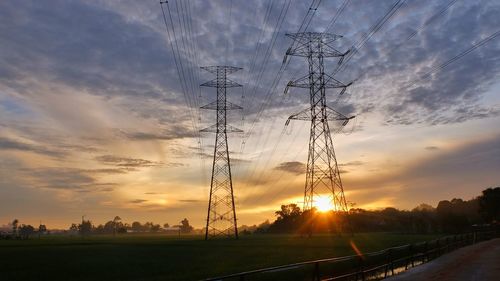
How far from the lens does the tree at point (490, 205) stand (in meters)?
125

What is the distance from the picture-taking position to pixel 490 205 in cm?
12594

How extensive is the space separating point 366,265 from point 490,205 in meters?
106

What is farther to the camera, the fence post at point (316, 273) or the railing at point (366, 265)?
the railing at point (366, 265)

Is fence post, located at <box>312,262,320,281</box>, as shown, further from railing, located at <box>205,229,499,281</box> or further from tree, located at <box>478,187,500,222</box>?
tree, located at <box>478,187,500,222</box>

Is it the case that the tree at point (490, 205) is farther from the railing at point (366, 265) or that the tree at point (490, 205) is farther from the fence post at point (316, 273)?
the fence post at point (316, 273)

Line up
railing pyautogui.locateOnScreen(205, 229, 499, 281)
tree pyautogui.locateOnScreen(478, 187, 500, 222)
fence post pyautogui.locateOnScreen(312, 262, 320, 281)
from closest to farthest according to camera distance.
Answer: fence post pyautogui.locateOnScreen(312, 262, 320, 281)
railing pyautogui.locateOnScreen(205, 229, 499, 281)
tree pyautogui.locateOnScreen(478, 187, 500, 222)

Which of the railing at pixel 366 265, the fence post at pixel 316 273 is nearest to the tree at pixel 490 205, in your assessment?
the railing at pixel 366 265

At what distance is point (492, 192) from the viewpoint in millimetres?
127812

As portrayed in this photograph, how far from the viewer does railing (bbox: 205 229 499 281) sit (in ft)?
61.9

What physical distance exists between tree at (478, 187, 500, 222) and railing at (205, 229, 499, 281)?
78.2 meters

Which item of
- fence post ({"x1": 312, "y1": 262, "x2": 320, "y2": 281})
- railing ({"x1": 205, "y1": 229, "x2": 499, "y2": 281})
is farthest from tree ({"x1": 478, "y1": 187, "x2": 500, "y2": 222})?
fence post ({"x1": 312, "y1": 262, "x2": 320, "y2": 281})

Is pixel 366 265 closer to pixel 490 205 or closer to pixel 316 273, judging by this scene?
pixel 316 273

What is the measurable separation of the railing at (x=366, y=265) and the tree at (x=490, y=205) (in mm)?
78225

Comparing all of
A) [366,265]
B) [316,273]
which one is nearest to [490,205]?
[366,265]
